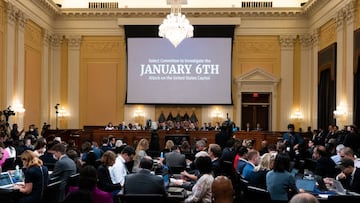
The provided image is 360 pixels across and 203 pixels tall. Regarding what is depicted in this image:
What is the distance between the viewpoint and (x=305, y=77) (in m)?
22.3

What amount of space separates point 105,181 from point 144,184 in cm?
106

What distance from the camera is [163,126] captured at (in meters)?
20.8

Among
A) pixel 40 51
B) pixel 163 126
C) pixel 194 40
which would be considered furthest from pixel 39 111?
pixel 194 40

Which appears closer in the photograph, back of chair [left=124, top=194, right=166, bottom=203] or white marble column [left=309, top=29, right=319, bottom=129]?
back of chair [left=124, top=194, right=166, bottom=203]

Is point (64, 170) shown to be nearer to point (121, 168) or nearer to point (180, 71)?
point (121, 168)

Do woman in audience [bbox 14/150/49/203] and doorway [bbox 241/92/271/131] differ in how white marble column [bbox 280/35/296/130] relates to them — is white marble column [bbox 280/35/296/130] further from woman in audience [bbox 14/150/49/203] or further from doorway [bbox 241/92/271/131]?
woman in audience [bbox 14/150/49/203]

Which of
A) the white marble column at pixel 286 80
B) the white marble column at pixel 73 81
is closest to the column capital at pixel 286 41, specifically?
the white marble column at pixel 286 80

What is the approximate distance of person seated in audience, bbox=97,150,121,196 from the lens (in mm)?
6621

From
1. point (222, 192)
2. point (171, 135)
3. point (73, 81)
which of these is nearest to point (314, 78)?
point (171, 135)

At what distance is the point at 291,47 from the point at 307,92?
7.35 ft

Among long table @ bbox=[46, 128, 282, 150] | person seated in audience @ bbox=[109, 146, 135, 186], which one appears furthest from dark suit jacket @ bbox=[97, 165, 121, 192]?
long table @ bbox=[46, 128, 282, 150]

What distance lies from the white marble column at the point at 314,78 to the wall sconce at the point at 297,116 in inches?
32.3

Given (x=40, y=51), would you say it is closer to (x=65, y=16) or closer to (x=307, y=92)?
(x=65, y=16)

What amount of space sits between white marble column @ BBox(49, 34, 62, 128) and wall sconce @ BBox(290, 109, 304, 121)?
36.5ft
